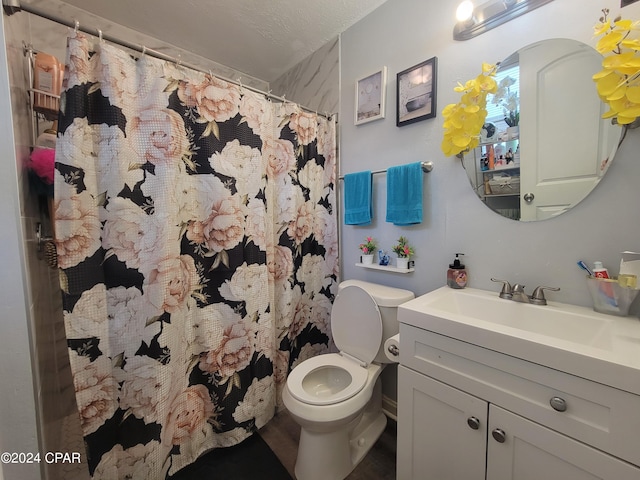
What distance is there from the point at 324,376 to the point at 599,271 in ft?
4.29

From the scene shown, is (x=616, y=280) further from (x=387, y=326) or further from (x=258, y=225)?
(x=258, y=225)

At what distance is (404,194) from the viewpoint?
1.40 meters

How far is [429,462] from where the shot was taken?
3.16ft

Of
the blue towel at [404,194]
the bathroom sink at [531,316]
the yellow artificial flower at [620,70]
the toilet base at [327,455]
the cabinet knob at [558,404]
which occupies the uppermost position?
the yellow artificial flower at [620,70]

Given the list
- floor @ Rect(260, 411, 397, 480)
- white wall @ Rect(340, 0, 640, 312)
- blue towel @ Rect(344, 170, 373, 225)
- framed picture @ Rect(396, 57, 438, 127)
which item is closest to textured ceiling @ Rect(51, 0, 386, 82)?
white wall @ Rect(340, 0, 640, 312)

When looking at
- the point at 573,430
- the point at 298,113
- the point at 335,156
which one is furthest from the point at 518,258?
the point at 298,113

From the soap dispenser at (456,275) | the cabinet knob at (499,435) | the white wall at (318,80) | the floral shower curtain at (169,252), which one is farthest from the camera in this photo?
the white wall at (318,80)

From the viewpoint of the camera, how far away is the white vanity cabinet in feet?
2.05

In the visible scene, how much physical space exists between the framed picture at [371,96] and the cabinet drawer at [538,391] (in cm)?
127

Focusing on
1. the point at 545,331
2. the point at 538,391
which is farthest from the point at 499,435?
the point at 545,331

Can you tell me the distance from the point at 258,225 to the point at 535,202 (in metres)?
1.30

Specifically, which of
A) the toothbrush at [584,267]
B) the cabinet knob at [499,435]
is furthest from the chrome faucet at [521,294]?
the cabinet knob at [499,435]

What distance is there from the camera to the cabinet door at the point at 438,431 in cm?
84

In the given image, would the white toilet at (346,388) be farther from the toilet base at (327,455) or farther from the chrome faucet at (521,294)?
the chrome faucet at (521,294)
